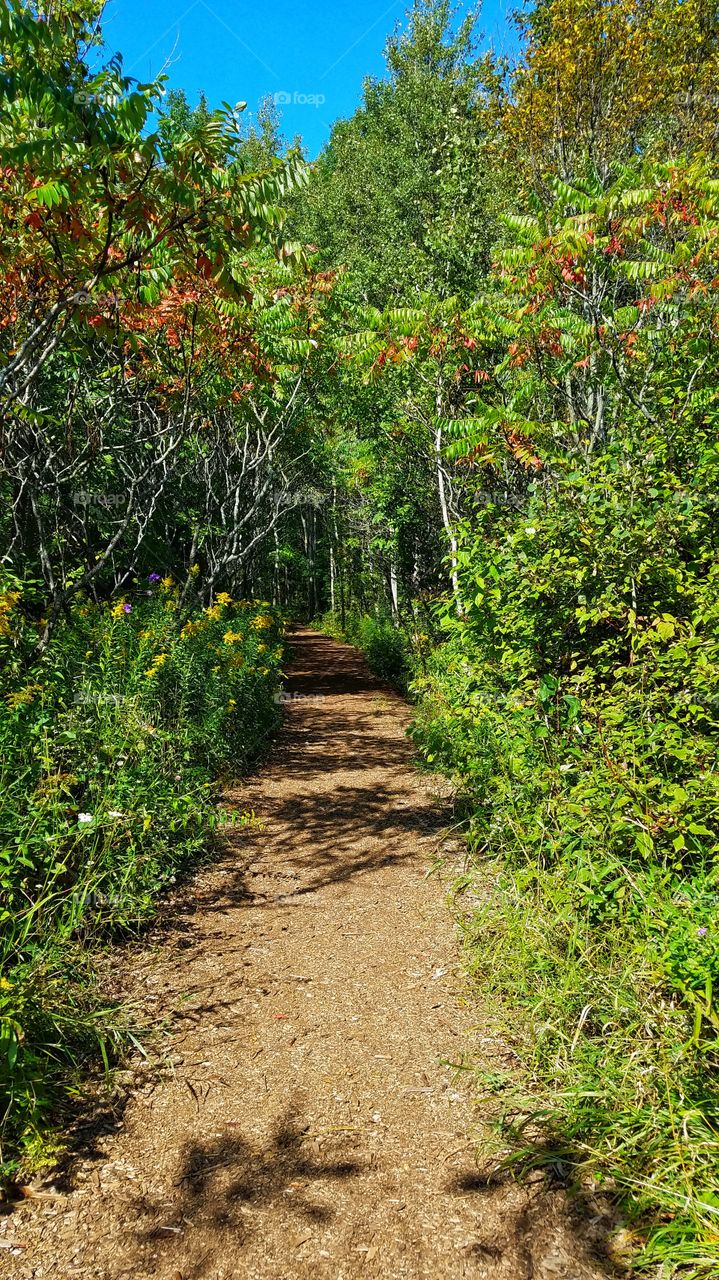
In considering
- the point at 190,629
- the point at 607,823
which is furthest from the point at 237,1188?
the point at 190,629

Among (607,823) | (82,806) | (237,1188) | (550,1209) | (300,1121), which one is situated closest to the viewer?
(550,1209)

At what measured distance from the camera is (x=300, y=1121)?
115 inches

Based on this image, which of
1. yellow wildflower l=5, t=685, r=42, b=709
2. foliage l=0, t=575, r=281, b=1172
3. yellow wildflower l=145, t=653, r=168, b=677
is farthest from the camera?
yellow wildflower l=145, t=653, r=168, b=677

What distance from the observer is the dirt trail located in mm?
2316

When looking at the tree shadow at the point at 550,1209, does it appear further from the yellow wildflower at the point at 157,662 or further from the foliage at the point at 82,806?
the yellow wildflower at the point at 157,662

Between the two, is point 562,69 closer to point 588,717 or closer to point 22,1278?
point 588,717

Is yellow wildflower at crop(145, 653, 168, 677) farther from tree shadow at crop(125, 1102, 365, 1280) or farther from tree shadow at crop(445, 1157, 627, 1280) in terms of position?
tree shadow at crop(445, 1157, 627, 1280)

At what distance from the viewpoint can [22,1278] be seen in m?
2.22

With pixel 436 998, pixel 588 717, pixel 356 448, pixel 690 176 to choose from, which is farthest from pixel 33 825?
pixel 356 448

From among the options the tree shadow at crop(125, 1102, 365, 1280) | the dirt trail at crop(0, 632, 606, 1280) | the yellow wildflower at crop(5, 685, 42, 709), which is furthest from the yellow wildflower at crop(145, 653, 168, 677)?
the tree shadow at crop(125, 1102, 365, 1280)

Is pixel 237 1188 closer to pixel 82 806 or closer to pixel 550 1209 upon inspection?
pixel 550 1209

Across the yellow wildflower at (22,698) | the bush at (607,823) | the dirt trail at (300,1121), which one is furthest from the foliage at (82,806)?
the bush at (607,823)

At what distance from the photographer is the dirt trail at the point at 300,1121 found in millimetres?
2316

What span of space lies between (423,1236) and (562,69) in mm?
11019
